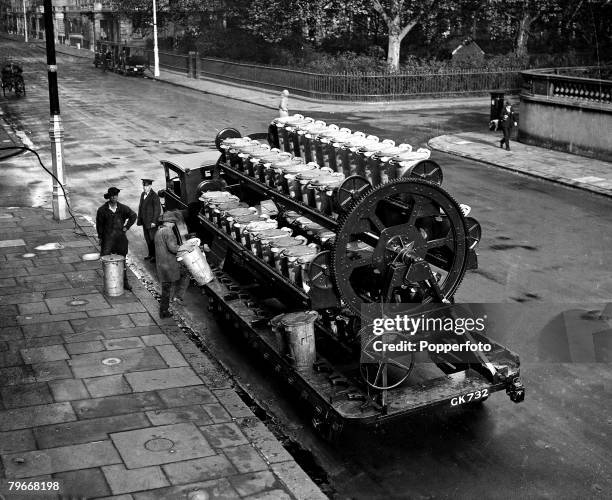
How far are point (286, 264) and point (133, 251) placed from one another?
649 centimetres

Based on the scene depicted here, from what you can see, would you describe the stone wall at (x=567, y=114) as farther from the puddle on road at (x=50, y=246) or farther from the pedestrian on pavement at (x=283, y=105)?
the puddle on road at (x=50, y=246)

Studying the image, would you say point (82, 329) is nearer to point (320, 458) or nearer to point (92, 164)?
point (320, 458)

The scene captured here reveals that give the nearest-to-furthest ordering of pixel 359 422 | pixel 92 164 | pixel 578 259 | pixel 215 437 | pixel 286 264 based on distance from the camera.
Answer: pixel 359 422
pixel 215 437
pixel 286 264
pixel 578 259
pixel 92 164

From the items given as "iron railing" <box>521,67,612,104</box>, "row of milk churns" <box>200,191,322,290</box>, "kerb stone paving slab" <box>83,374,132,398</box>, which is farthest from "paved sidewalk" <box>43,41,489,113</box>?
"kerb stone paving slab" <box>83,374,132,398</box>

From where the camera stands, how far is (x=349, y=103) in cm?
3881

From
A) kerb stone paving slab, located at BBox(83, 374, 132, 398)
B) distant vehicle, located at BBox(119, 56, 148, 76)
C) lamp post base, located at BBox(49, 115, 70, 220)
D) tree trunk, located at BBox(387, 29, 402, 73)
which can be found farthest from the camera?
distant vehicle, located at BBox(119, 56, 148, 76)

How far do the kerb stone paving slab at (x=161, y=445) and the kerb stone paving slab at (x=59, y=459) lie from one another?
0.14 meters

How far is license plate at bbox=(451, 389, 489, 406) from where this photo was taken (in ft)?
27.0

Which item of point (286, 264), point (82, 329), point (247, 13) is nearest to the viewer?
point (286, 264)

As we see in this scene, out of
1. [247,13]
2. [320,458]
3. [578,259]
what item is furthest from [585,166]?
[247,13]

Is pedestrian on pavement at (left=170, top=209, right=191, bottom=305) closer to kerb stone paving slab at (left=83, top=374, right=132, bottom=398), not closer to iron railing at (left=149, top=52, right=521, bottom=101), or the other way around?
kerb stone paving slab at (left=83, top=374, right=132, bottom=398)

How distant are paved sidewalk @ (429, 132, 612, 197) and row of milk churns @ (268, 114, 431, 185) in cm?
1012

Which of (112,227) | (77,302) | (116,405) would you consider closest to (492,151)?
(112,227)

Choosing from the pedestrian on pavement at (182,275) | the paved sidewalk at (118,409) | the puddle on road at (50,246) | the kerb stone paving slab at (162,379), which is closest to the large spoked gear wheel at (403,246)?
the paved sidewalk at (118,409)
